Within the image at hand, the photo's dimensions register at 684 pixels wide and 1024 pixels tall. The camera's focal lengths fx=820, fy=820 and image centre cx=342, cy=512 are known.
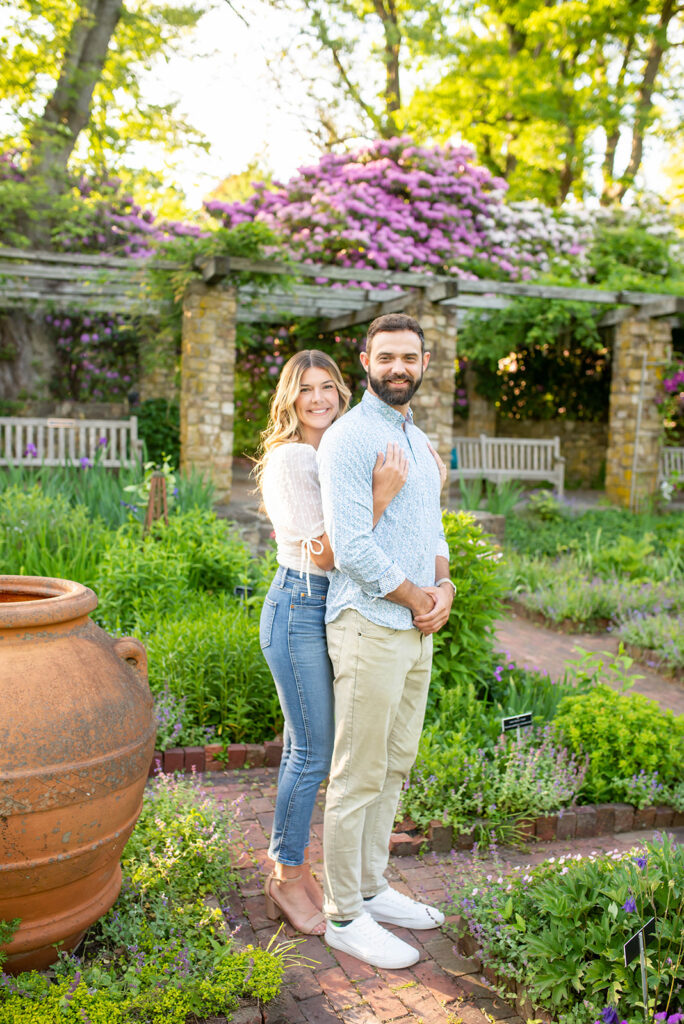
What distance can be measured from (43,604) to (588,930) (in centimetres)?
163

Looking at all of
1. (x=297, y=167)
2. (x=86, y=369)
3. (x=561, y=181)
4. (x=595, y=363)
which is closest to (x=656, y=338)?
(x=595, y=363)

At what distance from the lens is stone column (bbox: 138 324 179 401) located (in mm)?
11484

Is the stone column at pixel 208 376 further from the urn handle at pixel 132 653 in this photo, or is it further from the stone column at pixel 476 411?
the urn handle at pixel 132 653

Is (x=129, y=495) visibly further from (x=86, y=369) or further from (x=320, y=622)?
(x=86, y=369)

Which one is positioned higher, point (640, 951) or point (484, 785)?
point (640, 951)

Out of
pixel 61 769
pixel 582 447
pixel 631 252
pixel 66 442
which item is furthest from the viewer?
pixel 582 447

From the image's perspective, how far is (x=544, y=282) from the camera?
452 inches

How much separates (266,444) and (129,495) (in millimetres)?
3786

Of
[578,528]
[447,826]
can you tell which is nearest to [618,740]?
[447,826]

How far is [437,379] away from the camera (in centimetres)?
1045

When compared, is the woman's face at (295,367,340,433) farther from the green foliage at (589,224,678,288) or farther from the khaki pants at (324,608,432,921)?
the green foliage at (589,224,678,288)

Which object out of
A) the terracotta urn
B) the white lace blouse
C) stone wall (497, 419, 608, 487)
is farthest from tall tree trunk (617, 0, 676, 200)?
the terracotta urn

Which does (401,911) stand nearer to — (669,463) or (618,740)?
(618,740)

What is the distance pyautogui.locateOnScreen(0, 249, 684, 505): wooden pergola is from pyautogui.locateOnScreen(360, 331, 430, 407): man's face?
697cm
